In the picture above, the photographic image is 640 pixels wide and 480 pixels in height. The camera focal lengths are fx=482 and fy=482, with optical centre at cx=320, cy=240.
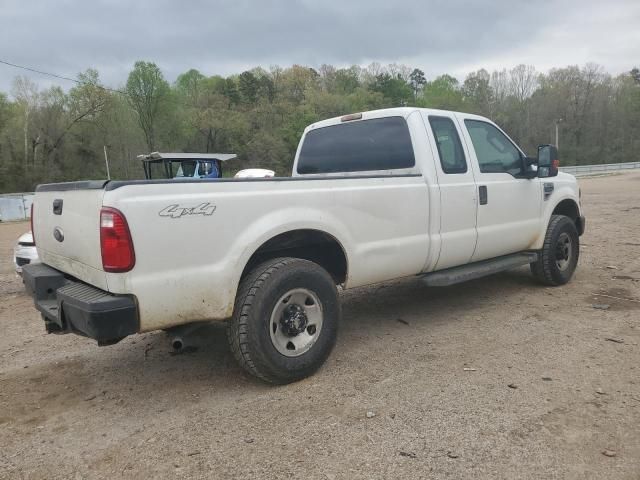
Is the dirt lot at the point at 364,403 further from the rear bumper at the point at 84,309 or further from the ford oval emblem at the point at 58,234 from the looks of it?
the ford oval emblem at the point at 58,234

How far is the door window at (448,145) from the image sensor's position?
4.35 meters

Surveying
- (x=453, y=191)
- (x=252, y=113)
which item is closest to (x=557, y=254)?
(x=453, y=191)

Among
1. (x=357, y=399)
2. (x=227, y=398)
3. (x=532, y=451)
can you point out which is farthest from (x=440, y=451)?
(x=227, y=398)

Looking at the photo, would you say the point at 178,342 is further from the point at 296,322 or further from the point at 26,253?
the point at 26,253

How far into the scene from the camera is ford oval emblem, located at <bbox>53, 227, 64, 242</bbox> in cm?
321

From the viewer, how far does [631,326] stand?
4.19m

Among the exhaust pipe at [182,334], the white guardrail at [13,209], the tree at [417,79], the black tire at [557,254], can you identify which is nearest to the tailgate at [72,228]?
the exhaust pipe at [182,334]

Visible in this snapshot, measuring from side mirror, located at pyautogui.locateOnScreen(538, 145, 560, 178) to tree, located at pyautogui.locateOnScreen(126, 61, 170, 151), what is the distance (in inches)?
2570

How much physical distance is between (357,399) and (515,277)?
3929 mm

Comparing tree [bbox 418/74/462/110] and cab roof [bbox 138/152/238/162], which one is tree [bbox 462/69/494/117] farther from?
cab roof [bbox 138/152/238/162]

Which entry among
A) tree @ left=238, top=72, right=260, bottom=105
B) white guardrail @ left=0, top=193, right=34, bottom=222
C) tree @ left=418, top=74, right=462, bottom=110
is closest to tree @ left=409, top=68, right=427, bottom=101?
tree @ left=418, top=74, right=462, bottom=110

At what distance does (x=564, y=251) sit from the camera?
5676 millimetres

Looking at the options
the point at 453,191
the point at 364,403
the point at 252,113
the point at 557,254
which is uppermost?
the point at 252,113

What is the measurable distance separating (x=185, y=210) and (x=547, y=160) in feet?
12.9
